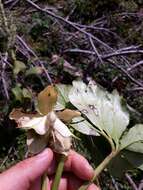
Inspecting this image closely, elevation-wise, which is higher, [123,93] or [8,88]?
Result: [8,88]

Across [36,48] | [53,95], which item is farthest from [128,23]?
[53,95]

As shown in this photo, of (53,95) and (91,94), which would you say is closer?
(53,95)

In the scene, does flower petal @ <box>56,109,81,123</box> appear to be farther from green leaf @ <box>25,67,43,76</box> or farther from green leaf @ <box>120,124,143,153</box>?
green leaf @ <box>25,67,43,76</box>

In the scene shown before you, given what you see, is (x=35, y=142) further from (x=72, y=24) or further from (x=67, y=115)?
(x=72, y=24)

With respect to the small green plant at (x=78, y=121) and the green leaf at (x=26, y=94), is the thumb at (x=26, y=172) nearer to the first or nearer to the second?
the small green plant at (x=78, y=121)

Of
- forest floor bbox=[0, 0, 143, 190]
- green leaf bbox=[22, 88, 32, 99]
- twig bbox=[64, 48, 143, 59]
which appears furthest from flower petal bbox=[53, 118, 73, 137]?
twig bbox=[64, 48, 143, 59]

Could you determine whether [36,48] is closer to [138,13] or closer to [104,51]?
[104,51]

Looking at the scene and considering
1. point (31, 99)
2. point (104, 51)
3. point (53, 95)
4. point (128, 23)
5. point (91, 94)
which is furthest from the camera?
point (128, 23)
